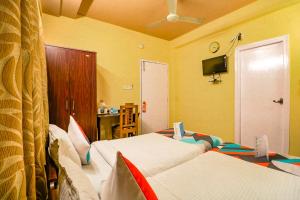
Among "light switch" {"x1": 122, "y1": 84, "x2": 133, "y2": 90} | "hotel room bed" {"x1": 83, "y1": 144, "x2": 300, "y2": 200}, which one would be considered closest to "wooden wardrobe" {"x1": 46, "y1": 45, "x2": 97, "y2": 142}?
"light switch" {"x1": 122, "y1": 84, "x2": 133, "y2": 90}

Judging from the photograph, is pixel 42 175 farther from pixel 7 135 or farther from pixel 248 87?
pixel 248 87

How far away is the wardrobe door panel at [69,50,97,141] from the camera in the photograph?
256 centimetres

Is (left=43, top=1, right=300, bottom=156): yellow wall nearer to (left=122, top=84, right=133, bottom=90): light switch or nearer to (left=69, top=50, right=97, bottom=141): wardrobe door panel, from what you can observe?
(left=122, top=84, right=133, bottom=90): light switch

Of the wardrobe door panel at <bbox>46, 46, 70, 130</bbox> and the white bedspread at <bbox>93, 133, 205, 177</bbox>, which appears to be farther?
the wardrobe door panel at <bbox>46, 46, 70, 130</bbox>

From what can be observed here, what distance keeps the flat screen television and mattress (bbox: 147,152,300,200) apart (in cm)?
249

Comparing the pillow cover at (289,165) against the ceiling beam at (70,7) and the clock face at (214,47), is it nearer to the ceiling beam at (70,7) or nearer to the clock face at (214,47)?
the clock face at (214,47)

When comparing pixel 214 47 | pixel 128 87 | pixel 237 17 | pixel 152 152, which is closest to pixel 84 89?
pixel 128 87

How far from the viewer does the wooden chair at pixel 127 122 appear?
10.1 ft

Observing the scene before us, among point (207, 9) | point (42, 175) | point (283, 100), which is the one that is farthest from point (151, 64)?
point (42, 175)

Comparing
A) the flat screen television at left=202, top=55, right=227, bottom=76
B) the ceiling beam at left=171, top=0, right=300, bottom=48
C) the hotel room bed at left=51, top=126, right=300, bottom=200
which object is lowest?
the hotel room bed at left=51, top=126, right=300, bottom=200

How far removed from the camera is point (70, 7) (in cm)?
269

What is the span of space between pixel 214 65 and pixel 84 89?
2.79 metres

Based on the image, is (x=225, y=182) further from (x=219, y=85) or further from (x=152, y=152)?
(x=219, y=85)

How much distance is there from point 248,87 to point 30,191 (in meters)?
3.47
